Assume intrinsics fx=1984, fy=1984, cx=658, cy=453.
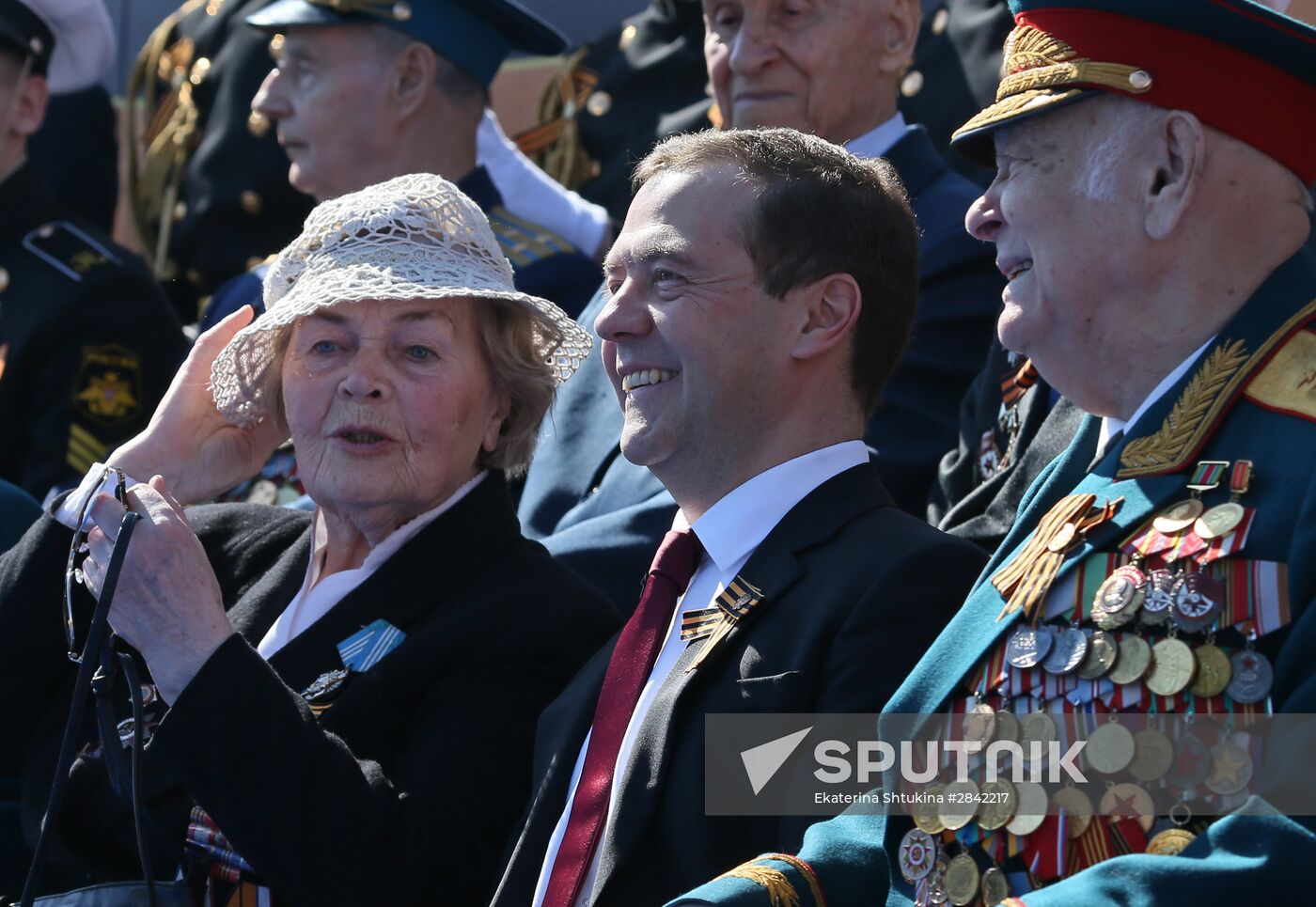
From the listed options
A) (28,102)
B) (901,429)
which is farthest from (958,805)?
(28,102)

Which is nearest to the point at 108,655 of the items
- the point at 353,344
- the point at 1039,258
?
the point at 353,344

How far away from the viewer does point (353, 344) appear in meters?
3.48

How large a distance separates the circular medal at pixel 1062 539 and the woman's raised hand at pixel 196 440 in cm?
191

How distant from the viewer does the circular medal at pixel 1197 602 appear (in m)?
2.12

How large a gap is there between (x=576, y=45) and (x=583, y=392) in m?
2.58

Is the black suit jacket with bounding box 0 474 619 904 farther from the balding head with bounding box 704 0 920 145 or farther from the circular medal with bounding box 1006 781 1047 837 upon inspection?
the balding head with bounding box 704 0 920 145

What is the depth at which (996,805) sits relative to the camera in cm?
225

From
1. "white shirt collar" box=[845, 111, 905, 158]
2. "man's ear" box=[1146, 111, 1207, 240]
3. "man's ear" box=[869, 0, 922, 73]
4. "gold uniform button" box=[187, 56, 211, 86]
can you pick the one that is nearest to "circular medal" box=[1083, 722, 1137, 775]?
"man's ear" box=[1146, 111, 1207, 240]

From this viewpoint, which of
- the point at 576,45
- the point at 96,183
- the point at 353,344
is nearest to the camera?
the point at 353,344

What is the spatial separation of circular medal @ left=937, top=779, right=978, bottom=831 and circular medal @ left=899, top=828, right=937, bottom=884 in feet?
0.12

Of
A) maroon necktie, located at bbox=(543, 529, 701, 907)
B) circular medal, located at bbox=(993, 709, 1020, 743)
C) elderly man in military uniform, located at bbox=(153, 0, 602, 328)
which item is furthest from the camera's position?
elderly man in military uniform, located at bbox=(153, 0, 602, 328)

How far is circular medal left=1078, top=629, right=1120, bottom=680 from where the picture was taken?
7.14ft

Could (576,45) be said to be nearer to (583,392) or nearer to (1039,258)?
(583,392)

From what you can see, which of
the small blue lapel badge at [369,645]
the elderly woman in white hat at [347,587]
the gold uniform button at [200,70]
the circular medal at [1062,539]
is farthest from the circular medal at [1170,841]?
the gold uniform button at [200,70]
